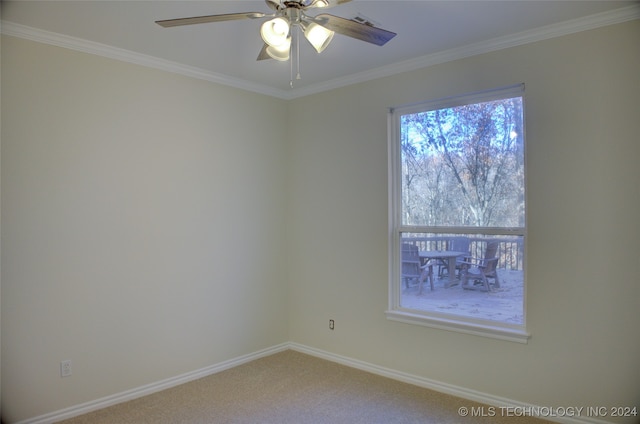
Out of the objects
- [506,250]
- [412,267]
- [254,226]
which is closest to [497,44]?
[506,250]

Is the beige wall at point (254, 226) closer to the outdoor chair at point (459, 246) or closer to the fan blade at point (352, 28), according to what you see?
the outdoor chair at point (459, 246)

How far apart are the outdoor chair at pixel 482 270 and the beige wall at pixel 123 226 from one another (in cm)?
192

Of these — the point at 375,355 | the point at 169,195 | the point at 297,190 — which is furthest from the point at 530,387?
the point at 169,195

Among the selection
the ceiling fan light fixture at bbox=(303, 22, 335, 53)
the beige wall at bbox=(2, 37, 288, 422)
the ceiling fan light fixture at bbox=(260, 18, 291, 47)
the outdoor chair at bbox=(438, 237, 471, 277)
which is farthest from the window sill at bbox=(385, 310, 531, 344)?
the ceiling fan light fixture at bbox=(260, 18, 291, 47)

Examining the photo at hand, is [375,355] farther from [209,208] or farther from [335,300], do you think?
[209,208]

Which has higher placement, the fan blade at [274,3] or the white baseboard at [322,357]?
the fan blade at [274,3]

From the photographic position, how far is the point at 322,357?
4062 millimetres

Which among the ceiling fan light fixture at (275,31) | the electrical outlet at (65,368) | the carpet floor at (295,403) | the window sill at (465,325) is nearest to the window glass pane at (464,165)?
the window sill at (465,325)

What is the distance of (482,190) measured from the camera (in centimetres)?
317

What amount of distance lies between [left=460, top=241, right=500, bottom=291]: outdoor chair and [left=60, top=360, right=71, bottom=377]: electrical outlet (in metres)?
2.93

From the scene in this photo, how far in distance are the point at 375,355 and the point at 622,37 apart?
2.94m

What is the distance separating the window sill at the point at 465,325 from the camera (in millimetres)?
2931

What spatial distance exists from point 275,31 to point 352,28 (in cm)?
38

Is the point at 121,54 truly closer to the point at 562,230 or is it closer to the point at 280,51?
the point at 280,51
